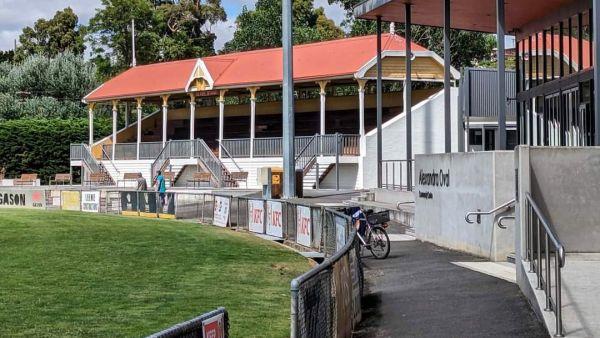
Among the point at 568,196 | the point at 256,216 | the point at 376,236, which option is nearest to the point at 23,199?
the point at 256,216

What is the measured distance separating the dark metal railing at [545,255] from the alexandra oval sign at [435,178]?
644 centimetres

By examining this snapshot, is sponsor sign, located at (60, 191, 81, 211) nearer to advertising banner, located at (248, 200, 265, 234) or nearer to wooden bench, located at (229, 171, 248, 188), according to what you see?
wooden bench, located at (229, 171, 248, 188)

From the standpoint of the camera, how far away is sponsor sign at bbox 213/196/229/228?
2958 cm

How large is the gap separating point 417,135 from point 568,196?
30743mm

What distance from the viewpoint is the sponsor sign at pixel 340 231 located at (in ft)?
50.0

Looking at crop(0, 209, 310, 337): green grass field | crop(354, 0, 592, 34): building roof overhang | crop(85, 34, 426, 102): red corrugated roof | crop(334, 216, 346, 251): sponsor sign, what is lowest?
crop(0, 209, 310, 337): green grass field

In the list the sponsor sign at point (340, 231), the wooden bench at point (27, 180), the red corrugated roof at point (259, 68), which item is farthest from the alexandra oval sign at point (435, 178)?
the wooden bench at point (27, 180)

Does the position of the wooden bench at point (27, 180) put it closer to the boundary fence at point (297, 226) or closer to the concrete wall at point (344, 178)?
the boundary fence at point (297, 226)

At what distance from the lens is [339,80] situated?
45.0 meters

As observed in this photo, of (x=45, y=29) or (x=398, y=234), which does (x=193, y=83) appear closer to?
(x=398, y=234)

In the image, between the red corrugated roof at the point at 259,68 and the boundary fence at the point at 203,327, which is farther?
the red corrugated roof at the point at 259,68

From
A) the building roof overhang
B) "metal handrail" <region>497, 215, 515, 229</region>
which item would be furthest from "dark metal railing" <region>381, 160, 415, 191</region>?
"metal handrail" <region>497, 215, 515, 229</region>

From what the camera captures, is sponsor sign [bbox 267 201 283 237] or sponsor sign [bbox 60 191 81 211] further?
sponsor sign [bbox 60 191 81 211]

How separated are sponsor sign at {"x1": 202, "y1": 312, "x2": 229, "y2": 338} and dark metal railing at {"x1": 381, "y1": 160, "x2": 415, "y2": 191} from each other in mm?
21047
